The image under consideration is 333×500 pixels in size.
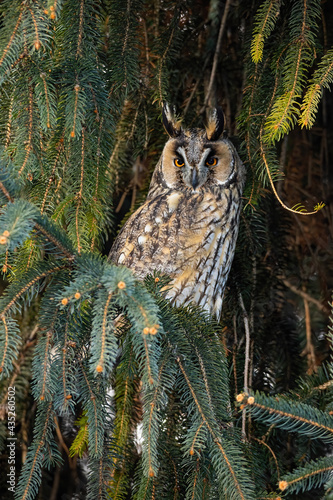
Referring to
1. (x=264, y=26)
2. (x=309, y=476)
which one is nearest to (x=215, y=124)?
(x=264, y=26)

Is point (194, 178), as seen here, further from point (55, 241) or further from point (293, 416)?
point (293, 416)

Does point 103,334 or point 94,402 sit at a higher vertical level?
point 103,334

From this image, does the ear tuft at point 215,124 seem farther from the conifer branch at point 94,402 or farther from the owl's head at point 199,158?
the conifer branch at point 94,402

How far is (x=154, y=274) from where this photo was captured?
130 centimetres

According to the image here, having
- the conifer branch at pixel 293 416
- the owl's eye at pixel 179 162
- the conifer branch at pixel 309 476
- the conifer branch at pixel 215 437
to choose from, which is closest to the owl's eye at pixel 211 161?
the owl's eye at pixel 179 162

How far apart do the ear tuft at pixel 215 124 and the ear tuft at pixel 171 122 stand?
0.40ft

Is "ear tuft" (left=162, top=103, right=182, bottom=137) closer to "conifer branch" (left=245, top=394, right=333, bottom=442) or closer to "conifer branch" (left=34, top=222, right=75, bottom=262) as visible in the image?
→ "conifer branch" (left=34, top=222, right=75, bottom=262)

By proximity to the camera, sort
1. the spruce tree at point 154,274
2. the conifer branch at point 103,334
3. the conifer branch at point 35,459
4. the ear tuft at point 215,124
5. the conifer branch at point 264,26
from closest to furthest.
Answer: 1. the conifer branch at point 103,334
2. the spruce tree at point 154,274
3. the conifer branch at point 35,459
4. the conifer branch at point 264,26
5. the ear tuft at point 215,124

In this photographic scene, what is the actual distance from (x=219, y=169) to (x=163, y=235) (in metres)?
0.36

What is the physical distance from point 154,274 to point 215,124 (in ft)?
2.67

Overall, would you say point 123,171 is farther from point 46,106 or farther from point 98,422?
point 98,422

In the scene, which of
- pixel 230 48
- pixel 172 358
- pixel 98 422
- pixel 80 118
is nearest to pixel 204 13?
pixel 230 48

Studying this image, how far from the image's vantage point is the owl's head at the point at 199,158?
1872 millimetres

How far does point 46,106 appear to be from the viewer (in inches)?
51.7
